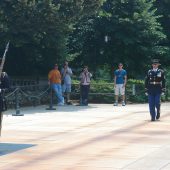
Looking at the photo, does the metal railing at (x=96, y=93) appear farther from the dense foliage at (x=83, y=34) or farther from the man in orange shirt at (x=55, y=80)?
the dense foliage at (x=83, y=34)

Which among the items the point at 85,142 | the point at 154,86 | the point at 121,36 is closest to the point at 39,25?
the point at 154,86

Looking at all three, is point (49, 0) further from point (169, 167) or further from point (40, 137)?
point (169, 167)

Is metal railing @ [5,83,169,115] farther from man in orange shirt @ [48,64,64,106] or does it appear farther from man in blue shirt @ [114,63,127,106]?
man in blue shirt @ [114,63,127,106]

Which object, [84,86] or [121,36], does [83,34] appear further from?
[84,86]

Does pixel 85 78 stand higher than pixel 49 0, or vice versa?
pixel 49 0

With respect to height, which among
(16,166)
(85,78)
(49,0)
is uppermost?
(49,0)

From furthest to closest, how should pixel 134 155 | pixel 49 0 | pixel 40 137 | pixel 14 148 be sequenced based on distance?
pixel 49 0 → pixel 40 137 → pixel 14 148 → pixel 134 155

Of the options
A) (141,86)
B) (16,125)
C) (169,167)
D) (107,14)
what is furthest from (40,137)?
(107,14)

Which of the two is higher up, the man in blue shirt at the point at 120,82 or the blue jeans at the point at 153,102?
the man in blue shirt at the point at 120,82

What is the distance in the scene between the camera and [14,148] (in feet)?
39.3

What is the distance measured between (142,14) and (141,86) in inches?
153

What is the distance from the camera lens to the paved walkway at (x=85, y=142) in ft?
33.3

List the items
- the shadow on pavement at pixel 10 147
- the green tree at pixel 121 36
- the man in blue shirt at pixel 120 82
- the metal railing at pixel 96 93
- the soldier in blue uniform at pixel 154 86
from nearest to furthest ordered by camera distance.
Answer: the shadow on pavement at pixel 10 147
the soldier in blue uniform at pixel 154 86
the man in blue shirt at pixel 120 82
the metal railing at pixel 96 93
the green tree at pixel 121 36

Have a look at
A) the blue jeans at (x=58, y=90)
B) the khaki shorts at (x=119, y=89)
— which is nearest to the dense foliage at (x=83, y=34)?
the blue jeans at (x=58, y=90)
